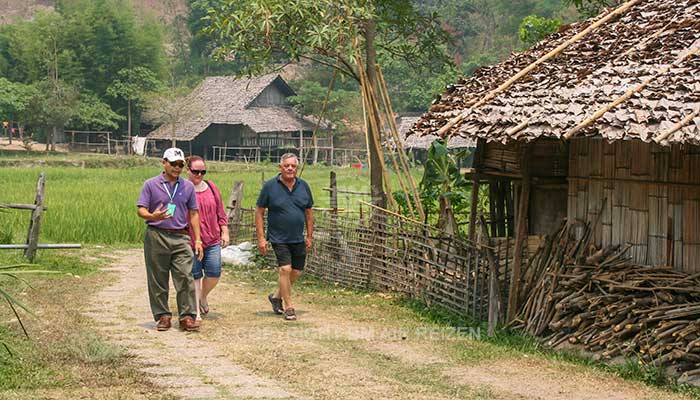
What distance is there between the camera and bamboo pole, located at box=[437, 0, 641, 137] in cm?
841

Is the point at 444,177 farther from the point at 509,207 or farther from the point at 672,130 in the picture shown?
the point at 672,130

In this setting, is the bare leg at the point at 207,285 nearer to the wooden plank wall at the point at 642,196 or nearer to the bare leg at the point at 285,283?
the bare leg at the point at 285,283

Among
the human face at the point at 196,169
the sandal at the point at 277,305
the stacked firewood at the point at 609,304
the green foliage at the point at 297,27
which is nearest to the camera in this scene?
the stacked firewood at the point at 609,304

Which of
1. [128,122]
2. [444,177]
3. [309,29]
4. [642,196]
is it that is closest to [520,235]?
[642,196]

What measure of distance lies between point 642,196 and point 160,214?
3745 millimetres

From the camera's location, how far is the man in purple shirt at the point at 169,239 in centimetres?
827

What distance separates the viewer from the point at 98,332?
8.31m

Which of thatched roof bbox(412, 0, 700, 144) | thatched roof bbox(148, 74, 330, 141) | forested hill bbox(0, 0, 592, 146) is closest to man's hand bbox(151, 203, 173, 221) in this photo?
thatched roof bbox(412, 0, 700, 144)

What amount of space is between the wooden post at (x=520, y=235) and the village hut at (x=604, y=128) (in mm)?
12

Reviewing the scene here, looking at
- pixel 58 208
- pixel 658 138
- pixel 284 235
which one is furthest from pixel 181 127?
pixel 658 138

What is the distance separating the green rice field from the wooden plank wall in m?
6.48

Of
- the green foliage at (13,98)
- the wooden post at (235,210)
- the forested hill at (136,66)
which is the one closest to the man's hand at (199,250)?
the wooden post at (235,210)

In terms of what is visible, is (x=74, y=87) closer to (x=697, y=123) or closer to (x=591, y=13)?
(x=591, y=13)

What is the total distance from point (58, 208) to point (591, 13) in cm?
1047
